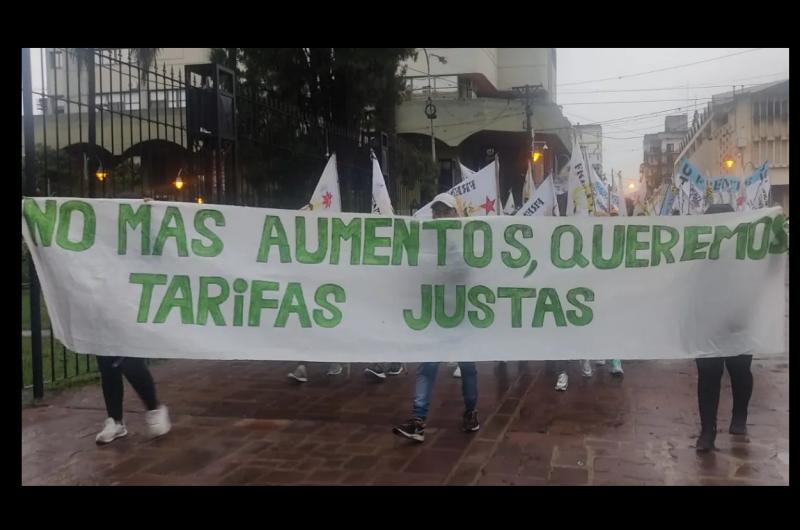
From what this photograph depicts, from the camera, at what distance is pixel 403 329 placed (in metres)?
5.05

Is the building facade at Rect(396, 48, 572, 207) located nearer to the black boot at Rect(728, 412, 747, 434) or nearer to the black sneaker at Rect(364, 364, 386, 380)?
the black sneaker at Rect(364, 364, 386, 380)

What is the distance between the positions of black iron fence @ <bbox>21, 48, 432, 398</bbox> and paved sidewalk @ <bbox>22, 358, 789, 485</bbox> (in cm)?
152

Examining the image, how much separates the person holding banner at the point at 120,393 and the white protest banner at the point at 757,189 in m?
8.68

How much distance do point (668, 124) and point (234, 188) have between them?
24.5 meters

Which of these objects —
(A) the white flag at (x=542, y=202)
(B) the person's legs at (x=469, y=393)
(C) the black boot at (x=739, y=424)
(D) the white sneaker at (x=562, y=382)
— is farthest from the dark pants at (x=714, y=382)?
(A) the white flag at (x=542, y=202)

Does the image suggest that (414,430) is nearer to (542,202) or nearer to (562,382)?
(562,382)

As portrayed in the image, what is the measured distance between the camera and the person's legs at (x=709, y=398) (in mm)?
4844

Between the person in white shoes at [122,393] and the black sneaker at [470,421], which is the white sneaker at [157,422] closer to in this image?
the person in white shoes at [122,393]

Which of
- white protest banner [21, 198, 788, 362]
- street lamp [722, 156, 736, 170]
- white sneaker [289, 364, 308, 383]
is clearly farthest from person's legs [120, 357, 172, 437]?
street lamp [722, 156, 736, 170]

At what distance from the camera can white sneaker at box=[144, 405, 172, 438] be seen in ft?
17.1

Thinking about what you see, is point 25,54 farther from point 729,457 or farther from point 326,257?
point 729,457

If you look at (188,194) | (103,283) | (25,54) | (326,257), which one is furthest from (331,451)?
(188,194)

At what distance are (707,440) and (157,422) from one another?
393cm

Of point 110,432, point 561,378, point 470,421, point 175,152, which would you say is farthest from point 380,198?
point 175,152
